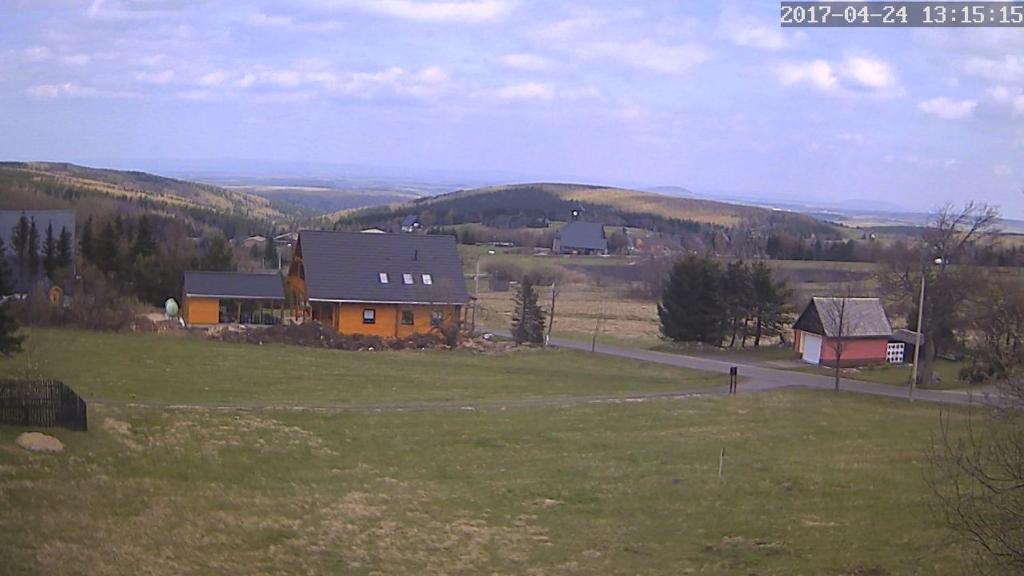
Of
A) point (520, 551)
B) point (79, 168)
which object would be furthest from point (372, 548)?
point (79, 168)

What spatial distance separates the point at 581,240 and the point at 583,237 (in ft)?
2.75

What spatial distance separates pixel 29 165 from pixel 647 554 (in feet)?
465

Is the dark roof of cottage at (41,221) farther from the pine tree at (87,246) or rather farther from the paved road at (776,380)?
the paved road at (776,380)

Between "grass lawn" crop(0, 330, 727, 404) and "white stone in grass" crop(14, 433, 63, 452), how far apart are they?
7012 millimetres

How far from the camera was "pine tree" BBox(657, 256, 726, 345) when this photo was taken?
2013 inches

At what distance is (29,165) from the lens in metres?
136

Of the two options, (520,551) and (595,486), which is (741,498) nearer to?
(595,486)

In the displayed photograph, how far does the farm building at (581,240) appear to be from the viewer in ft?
435

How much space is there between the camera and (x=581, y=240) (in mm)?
134000

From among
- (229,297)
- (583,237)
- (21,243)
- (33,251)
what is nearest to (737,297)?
(229,297)

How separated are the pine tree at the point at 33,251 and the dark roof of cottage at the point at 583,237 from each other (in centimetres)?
8433

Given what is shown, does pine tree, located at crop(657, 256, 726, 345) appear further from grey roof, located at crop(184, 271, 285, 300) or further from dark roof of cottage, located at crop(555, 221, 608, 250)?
dark roof of cottage, located at crop(555, 221, 608, 250)

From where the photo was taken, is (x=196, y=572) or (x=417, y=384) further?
(x=417, y=384)

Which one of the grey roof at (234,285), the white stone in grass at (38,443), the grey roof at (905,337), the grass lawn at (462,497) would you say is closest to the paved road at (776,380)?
the grey roof at (905,337)
